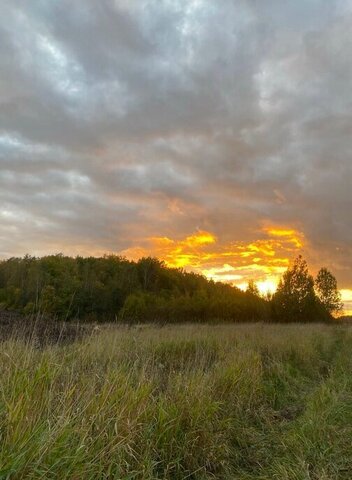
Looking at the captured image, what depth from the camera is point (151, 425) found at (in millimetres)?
4707

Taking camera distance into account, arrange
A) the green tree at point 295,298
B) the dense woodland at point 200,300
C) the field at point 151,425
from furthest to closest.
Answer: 1. the green tree at point 295,298
2. the dense woodland at point 200,300
3. the field at point 151,425

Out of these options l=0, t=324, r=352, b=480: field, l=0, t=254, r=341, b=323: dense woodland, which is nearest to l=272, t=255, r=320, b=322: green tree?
l=0, t=254, r=341, b=323: dense woodland

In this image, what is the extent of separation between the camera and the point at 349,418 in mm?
6414

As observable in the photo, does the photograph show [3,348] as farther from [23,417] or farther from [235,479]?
[235,479]

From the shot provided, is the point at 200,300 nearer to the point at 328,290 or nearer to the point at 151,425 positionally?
the point at 328,290

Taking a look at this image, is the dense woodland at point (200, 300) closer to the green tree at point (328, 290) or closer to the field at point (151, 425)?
the green tree at point (328, 290)

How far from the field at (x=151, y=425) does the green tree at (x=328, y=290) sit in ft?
163

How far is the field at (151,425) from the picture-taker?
328cm

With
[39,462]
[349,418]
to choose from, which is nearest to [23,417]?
[39,462]

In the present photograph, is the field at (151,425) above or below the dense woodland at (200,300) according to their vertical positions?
below

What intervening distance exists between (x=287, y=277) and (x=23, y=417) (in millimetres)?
50167

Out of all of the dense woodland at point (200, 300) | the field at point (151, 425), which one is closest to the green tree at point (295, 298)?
the dense woodland at point (200, 300)

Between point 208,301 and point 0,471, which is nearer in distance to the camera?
point 0,471

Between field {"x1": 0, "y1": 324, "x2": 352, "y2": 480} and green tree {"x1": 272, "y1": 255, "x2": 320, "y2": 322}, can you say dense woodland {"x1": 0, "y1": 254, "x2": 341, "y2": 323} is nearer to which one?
green tree {"x1": 272, "y1": 255, "x2": 320, "y2": 322}
